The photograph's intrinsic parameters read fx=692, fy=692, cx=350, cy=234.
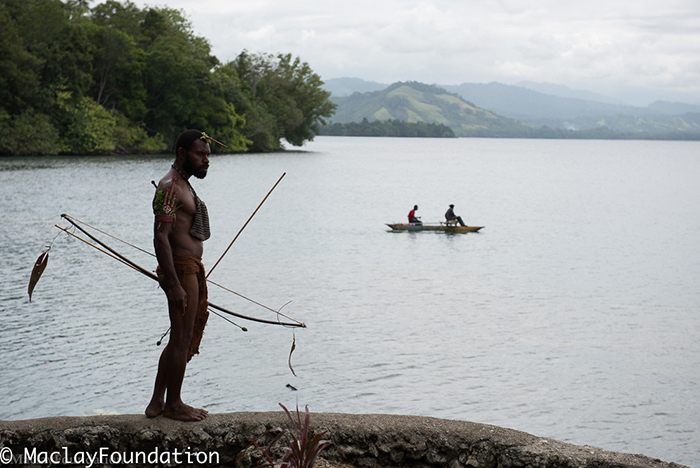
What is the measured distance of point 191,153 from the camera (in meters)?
4.70

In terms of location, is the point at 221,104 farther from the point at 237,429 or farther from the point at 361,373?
the point at 237,429

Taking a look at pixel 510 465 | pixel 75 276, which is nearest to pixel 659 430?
pixel 510 465

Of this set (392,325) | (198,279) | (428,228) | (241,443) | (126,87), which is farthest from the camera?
(126,87)

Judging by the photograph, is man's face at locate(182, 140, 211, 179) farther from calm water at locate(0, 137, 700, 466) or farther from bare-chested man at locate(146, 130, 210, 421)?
calm water at locate(0, 137, 700, 466)

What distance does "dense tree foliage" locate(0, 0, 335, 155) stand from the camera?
66.9 meters

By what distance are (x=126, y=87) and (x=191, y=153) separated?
275ft

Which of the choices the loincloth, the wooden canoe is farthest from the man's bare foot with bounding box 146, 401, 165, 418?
the wooden canoe

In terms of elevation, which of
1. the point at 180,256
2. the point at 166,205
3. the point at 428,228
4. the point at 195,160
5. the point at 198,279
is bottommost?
the point at 428,228

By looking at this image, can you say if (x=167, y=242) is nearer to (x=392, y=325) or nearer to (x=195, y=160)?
(x=195, y=160)

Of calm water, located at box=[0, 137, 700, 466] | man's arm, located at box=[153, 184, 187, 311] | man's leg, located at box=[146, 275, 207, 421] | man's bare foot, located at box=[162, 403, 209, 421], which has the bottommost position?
calm water, located at box=[0, 137, 700, 466]

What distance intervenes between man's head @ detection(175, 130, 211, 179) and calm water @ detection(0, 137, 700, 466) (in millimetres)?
6471

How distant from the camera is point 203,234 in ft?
15.7

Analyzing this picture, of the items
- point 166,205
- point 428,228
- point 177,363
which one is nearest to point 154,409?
point 177,363

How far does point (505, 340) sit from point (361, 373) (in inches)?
161
